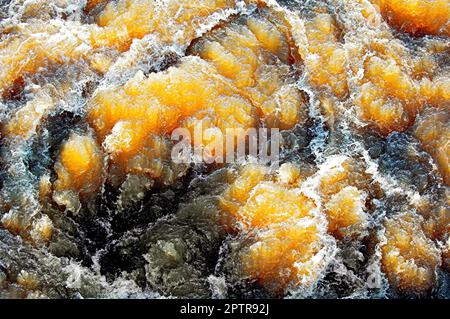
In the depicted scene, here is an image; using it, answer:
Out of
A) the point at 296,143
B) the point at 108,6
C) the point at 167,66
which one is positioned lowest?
the point at 296,143

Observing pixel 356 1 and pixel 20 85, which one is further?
pixel 356 1

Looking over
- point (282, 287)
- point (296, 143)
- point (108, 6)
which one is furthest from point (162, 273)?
point (108, 6)

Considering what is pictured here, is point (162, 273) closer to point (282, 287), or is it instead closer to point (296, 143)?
point (282, 287)

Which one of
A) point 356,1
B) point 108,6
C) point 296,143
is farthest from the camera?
point 356,1

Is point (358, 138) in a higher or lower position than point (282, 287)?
higher
